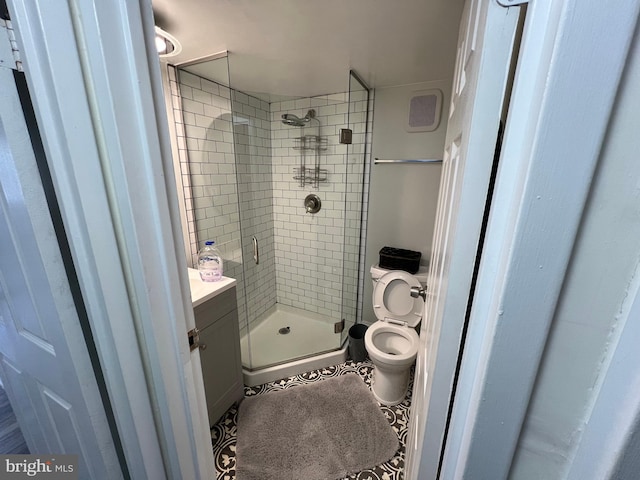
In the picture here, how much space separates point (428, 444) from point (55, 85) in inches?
47.2

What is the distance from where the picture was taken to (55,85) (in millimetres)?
479

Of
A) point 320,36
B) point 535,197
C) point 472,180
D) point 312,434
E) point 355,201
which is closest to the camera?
point 535,197

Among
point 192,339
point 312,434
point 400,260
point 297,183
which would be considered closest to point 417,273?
point 400,260

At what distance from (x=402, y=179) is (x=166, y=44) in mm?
1724

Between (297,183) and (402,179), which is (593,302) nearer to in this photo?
(402,179)

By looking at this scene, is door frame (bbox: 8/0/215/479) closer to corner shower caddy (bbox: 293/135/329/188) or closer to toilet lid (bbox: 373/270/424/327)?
toilet lid (bbox: 373/270/424/327)

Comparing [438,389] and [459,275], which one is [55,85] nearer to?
[459,275]

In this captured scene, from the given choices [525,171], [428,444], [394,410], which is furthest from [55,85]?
[394,410]

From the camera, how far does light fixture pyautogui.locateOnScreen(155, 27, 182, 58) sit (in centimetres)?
115

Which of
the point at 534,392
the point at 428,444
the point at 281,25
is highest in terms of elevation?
the point at 281,25

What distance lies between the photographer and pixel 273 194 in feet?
8.48

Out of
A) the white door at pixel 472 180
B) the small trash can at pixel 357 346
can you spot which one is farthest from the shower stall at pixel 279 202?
the white door at pixel 472 180

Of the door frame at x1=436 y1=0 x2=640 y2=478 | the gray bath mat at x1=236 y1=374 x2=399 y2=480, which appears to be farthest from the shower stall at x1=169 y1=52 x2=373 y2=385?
the door frame at x1=436 y1=0 x2=640 y2=478

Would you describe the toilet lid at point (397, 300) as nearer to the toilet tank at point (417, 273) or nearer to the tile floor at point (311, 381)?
the toilet tank at point (417, 273)
